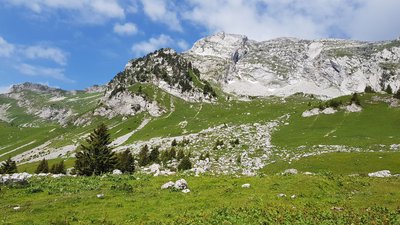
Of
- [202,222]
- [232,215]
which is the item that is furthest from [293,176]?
[202,222]

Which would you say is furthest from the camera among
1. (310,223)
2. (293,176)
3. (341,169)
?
(341,169)

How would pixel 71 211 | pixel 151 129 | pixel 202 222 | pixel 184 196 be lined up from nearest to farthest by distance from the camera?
pixel 202 222
pixel 71 211
pixel 184 196
pixel 151 129

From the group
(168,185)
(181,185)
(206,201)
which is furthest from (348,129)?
(206,201)

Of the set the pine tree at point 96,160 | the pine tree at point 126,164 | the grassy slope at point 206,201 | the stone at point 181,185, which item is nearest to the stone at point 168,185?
the stone at point 181,185

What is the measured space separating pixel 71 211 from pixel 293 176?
18730 mm

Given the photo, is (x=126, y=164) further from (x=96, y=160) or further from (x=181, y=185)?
(x=181, y=185)

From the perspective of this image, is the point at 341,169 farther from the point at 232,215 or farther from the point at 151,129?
the point at 151,129

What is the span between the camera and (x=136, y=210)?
22750 mm

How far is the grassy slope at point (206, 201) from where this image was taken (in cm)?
2009

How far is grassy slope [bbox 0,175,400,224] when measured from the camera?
2009 centimetres

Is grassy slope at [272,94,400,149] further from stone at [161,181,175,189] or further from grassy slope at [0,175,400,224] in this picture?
stone at [161,181,175,189]

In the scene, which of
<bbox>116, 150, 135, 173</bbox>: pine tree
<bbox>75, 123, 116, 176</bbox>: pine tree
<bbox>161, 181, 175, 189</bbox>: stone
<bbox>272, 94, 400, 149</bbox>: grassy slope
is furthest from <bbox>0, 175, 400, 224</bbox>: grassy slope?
<bbox>272, 94, 400, 149</bbox>: grassy slope

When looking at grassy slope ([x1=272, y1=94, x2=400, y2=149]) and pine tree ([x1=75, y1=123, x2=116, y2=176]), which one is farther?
grassy slope ([x1=272, y1=94, x2=400, y2=149])

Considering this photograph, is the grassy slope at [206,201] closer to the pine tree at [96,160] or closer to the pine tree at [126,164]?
the pine tree at [96,160]
